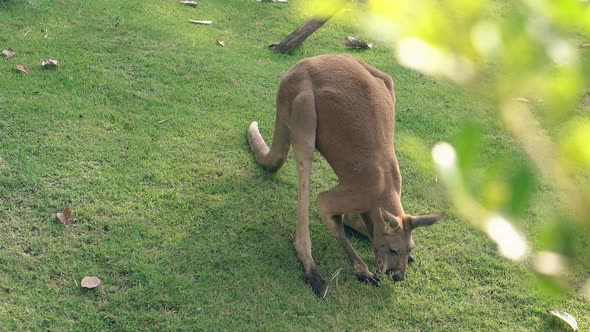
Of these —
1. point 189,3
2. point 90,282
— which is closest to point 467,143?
point 90,282

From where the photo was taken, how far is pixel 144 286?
123 inches

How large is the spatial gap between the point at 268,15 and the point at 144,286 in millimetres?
3782

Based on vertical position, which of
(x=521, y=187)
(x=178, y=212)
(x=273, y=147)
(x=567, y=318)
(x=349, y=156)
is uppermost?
(x=521, y=187)

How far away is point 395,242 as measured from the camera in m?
3.25

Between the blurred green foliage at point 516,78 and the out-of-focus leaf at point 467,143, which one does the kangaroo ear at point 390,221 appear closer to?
the blurred green foliage at point 516,78

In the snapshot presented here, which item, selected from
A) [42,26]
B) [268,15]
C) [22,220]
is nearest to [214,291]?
[22,220]

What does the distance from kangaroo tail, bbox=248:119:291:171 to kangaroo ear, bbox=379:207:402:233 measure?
0.90 metres

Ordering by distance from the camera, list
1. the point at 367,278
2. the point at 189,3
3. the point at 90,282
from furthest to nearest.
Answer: the point at 189,3 → the point at 367,278 → the point at 90,282

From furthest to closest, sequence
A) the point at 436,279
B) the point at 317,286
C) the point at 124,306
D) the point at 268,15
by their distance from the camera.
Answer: the point at 268,15, the point at 436,279, the point at 317,286, the point at 124,306

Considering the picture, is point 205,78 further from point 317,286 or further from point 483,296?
point 483,296

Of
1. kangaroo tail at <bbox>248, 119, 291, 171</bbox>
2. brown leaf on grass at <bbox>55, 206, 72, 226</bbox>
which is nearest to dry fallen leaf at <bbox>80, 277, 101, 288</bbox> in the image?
brown leaf on grass at <bbox>55, 206, 72, 226</bbox>

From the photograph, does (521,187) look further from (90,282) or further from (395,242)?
(90,282)

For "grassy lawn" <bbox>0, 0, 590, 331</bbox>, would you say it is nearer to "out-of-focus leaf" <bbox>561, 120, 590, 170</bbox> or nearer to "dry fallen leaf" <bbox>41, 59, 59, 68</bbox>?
"dry fallen leaf" <bbox>41, 59, 59, 68</bbox>

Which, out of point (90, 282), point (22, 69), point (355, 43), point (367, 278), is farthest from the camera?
point (355, 43)
